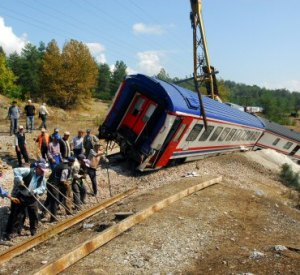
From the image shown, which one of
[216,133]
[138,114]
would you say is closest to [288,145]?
[216,133]

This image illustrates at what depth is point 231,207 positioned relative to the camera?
1159 cm

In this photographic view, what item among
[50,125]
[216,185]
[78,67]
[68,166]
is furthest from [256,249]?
[78,67]

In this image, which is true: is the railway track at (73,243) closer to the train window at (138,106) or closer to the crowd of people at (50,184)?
the crowd of people at (50,184)

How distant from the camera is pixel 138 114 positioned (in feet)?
51.5

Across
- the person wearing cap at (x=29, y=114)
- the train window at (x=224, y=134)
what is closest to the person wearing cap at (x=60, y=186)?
the person wearing cap at (x=29, y=114)

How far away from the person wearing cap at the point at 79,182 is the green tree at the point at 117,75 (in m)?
76.0

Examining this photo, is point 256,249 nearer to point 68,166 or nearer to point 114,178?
point 68,166

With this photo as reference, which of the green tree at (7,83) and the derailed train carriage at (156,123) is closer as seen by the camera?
the derailed train carriage at (156,123)

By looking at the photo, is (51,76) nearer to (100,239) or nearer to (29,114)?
(29,114)

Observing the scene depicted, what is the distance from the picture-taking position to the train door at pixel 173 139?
14.8 meters

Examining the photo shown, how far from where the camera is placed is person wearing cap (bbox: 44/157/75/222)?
1030 centimetres

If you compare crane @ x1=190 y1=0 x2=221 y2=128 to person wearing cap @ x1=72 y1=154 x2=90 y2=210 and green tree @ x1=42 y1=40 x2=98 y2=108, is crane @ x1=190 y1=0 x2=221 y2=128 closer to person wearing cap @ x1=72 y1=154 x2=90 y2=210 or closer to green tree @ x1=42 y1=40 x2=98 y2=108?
person wearing cap @ x1=72 y1=154 x2=90 y2=210

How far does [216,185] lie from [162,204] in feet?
14.0

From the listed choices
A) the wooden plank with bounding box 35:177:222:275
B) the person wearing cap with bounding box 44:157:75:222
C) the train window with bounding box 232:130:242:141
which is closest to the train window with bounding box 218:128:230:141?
the train window with bounding box 232:130:242:141
